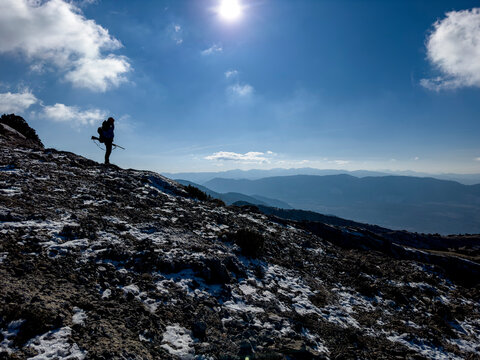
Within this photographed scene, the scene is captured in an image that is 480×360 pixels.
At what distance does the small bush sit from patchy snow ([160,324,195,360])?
572cm

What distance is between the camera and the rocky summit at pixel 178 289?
4.74 meters

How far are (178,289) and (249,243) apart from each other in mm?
5020

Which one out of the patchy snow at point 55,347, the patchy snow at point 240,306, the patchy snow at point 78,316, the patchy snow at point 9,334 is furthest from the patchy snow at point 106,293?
the patchy snow at point 240,306

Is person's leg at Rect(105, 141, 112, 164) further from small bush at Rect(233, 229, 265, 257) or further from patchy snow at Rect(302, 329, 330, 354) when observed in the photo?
patchy snow at Rect(302, 329, 330, 354)

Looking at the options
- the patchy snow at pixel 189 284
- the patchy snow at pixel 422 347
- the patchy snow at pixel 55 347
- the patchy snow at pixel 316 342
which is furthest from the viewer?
the patchy snow at pixel 422 347

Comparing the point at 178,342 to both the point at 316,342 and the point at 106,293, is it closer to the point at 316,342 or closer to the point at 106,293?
the point at 106,293

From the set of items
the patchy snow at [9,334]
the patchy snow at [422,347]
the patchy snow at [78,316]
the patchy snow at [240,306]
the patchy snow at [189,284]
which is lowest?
the patchy snow at [422,347]

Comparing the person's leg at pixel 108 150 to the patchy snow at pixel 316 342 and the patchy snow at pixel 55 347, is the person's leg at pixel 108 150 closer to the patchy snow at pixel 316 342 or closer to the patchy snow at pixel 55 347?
the patchy snow at pixel 55 347

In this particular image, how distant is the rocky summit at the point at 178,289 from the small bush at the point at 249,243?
61 mm

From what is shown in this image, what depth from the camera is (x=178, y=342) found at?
17.0 feet

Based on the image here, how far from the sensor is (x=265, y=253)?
1198 cm

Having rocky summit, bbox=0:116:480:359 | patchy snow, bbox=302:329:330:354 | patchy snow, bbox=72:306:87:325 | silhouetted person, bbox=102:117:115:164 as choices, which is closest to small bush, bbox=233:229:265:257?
rocky summit, bbox=0:116:480:359

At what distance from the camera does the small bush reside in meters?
11.1

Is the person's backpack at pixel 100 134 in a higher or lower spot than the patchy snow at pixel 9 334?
higher
